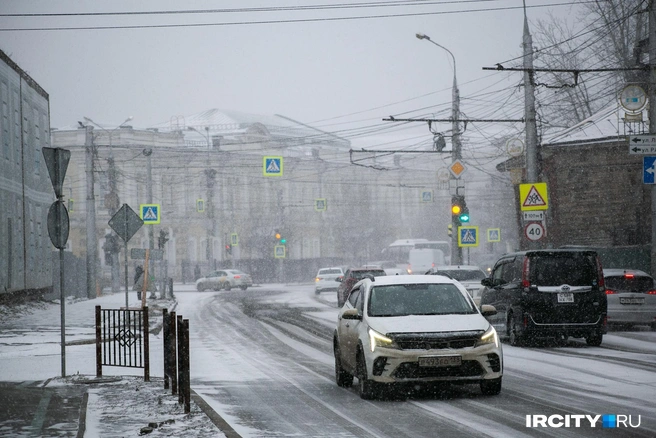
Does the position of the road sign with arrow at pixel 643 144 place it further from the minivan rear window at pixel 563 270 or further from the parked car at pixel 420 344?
the parked car at pixel 420 344

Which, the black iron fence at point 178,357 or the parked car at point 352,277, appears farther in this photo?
the parked car at point 352,277

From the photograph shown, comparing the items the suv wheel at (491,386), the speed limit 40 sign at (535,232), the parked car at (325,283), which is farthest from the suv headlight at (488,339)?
the parked car at (325,283)

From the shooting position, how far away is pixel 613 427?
9031mm

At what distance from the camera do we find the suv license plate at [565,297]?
19234mm

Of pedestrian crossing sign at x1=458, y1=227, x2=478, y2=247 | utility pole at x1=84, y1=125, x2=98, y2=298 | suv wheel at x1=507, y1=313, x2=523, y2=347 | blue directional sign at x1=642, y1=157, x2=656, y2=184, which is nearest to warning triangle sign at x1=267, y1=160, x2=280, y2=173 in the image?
A: utility pole at x1=84, y1=125, x2=98, y2=298

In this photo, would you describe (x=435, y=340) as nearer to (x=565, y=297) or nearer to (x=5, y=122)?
(x=565, y=297)

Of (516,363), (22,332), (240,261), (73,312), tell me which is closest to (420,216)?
(240,261)

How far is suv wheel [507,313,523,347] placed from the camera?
778 inches

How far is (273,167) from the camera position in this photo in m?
46.7

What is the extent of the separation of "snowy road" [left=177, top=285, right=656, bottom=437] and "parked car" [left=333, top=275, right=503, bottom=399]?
0.96 feet

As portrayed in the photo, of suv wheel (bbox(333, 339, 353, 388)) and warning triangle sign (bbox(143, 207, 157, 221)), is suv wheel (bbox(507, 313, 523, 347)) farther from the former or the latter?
warning triangle sign (bbox(143, 207, 157, 221))

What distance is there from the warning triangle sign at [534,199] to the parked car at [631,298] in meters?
4.87

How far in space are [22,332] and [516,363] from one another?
552 inches

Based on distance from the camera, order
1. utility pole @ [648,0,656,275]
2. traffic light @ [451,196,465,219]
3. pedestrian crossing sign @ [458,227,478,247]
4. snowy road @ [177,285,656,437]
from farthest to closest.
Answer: pedestrian crossing sign @ [458,227,478,247] → traffic light @ [451,196,465,219] → utility pole @ [648,0,656,275] → snowy road @ [177,285,656,437]
